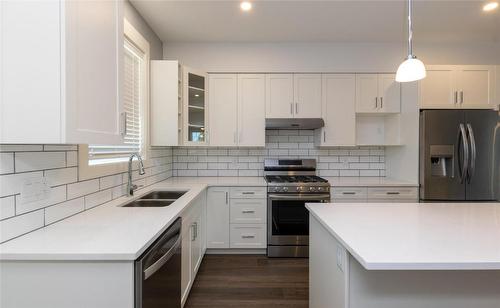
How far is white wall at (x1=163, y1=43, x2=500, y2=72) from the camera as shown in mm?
3381

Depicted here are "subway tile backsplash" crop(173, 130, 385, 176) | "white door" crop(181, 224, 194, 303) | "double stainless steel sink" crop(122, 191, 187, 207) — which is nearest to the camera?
"white door" crop(181, 224, 194, 303)

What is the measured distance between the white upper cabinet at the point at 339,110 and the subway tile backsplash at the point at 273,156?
34cm

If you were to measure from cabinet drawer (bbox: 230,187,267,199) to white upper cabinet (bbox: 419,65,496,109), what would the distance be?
221cm

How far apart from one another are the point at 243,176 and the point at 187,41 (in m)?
1.88

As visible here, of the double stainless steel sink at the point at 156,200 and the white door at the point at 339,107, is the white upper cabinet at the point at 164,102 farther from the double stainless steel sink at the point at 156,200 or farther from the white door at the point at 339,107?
the white door at the point at 339,107

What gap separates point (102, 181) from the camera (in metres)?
1.97

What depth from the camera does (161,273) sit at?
1.38m

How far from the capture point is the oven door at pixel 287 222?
3097 millimetres

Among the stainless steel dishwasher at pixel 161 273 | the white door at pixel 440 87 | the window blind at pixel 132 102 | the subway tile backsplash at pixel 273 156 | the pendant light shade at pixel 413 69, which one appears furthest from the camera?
the subway tile backsplash at pixel 273 156

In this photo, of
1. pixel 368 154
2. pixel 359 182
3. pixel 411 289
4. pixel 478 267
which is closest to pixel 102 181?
pixel 411 289

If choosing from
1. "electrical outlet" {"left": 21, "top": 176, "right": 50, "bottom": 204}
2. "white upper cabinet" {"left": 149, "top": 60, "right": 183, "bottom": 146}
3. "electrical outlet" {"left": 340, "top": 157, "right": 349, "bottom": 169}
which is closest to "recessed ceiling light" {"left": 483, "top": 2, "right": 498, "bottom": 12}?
"electrical outlet" {"left": 340, "top": 157, "right": 349, "bottom": 169}

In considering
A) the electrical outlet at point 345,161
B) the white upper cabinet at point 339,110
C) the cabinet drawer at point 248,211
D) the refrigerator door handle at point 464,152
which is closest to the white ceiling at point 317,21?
the white upper cabinet at point 339,110

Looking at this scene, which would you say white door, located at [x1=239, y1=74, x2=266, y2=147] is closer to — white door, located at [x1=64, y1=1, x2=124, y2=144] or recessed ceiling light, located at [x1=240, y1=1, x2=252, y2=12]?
recessed ceiling light, located at [x1=240, y1=1, x2=252, y2=12]

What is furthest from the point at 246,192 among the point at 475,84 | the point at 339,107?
the point at 475,84
